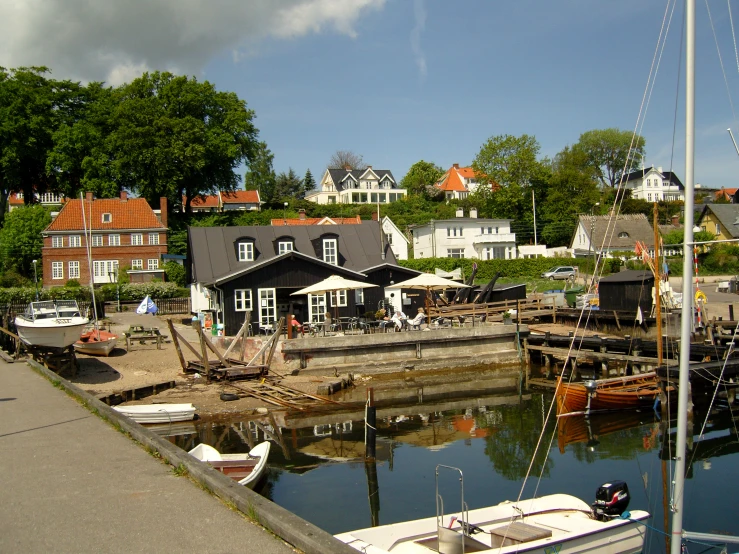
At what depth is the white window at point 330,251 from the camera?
39.9m

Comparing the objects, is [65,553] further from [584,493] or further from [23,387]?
[23,387]

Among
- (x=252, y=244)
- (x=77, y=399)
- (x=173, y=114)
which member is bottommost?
(x=77, y=399)

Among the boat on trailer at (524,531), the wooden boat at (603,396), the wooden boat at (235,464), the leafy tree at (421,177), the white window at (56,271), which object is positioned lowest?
the wooden boat at (603,396)

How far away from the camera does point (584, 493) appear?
1561cm

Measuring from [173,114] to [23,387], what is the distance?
54081 mm

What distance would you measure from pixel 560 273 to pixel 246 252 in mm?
33108

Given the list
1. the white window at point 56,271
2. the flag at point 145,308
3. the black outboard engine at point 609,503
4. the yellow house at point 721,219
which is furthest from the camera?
the yellow house at point 721,219

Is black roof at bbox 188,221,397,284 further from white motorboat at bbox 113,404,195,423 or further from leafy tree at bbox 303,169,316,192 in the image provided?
leafy tree at bbox 303,169,316,192

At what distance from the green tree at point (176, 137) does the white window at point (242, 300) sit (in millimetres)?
35597

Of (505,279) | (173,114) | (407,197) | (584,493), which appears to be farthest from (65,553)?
(407,197)

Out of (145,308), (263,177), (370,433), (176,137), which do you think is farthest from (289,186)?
(370,433)

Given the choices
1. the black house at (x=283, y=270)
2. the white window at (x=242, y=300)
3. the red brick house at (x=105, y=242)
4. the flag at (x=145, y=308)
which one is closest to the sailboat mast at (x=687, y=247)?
the black house at (x=283, y=270)

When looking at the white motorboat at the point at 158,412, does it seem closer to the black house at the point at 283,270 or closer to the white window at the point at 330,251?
the black house at the point at 283,270

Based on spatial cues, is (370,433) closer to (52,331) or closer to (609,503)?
(609,503)
